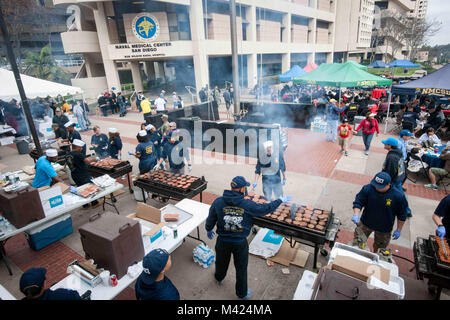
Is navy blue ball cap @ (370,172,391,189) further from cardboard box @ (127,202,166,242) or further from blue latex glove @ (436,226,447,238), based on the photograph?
cardboard box @ (127,202,166,242)

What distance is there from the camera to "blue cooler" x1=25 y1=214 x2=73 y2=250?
17.4 ft

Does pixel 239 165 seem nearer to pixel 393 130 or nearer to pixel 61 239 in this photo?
pixel 61 239

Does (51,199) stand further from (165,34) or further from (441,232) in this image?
(165,34)

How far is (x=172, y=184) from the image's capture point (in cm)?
594

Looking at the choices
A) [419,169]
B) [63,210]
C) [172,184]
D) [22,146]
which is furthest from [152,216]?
[22,146]

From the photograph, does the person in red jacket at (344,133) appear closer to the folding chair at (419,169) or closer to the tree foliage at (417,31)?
the folding chair at (419,169)

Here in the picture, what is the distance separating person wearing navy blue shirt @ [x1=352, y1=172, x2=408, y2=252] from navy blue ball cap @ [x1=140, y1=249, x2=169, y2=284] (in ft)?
10.2

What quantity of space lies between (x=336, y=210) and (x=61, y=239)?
646 centimetres

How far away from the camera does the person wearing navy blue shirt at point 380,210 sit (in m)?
3.91

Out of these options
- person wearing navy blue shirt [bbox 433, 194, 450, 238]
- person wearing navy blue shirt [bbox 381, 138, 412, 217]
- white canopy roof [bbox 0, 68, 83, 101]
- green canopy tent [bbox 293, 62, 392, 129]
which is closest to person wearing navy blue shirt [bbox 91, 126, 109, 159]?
white canopy roof [bbox 0, 68, 83, 101]

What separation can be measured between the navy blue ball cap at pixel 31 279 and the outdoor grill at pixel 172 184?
3.31 meters

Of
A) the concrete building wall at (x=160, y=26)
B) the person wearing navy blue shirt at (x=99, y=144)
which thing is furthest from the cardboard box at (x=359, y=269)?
the concrete building wall at (x=160, y=26)

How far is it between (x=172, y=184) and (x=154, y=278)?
11.4 ft

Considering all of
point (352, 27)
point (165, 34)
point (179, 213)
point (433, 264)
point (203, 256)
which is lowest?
point (203, 256)
